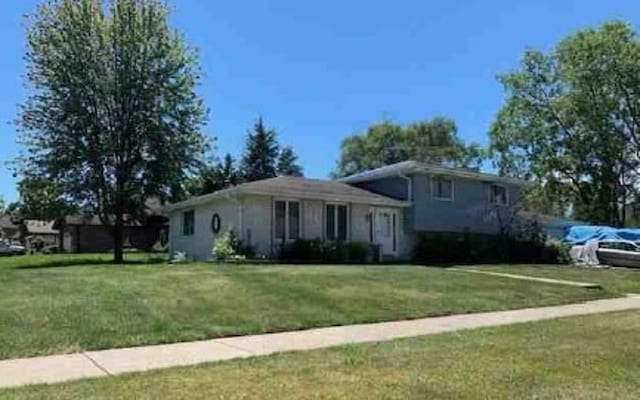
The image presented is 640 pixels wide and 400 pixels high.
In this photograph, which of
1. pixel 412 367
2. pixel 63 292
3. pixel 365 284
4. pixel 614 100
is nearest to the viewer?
pixel 412 367

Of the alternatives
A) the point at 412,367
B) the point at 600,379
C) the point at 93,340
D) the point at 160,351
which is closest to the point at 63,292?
the point at 93,340

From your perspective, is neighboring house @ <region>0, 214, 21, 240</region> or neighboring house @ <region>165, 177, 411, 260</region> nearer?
neighboring house @ <region>165, 177, 411, 260</region>

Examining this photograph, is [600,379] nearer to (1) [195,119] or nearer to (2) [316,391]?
(2) [316,391]

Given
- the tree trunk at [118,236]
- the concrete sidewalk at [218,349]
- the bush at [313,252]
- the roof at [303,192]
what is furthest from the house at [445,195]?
the concrete sidewalk at [218,349]

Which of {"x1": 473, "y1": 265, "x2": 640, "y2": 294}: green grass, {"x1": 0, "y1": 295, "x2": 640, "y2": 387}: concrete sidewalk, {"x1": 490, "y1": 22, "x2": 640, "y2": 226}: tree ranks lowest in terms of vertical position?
{"x1": 0, "y1": 295, "x2": 640, "y2": 387}: concrete sidewalk

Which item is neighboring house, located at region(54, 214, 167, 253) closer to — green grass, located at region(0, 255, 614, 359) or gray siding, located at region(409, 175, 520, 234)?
gray siding, located at region(409, 175, 520, 234)

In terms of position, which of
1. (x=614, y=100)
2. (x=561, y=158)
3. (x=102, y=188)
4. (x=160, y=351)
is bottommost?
(x=160, y=351)

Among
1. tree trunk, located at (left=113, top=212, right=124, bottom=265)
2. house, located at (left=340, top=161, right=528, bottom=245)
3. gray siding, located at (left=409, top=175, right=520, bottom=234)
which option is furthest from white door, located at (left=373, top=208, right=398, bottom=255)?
tree trunk, located at (left=113, top=212, right=124, bottom=265)

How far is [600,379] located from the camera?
25.0 feet

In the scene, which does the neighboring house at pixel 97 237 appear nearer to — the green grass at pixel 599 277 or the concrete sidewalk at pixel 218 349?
the green grass at pixel 599 277

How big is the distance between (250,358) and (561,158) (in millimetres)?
47740

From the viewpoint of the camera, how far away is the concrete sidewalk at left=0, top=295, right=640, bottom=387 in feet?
27.1

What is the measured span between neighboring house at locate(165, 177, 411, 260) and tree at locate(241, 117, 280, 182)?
90.5 feet

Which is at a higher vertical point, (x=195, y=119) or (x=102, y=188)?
(x=195, y=119)
